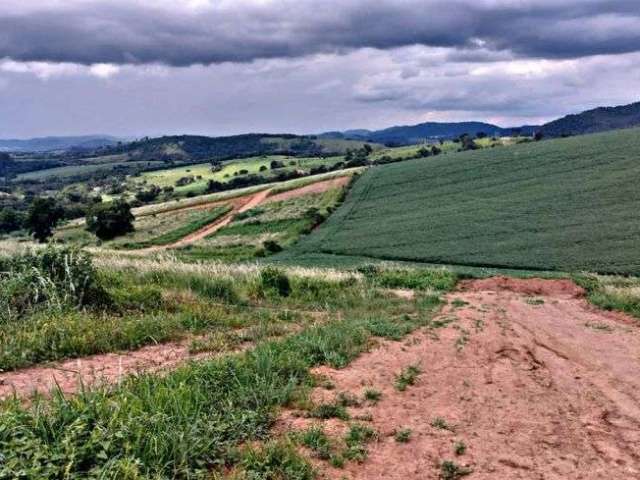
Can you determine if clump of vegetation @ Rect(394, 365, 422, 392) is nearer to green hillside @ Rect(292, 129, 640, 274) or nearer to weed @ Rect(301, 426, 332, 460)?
weed @ Rect(301, 426, 332, 460)

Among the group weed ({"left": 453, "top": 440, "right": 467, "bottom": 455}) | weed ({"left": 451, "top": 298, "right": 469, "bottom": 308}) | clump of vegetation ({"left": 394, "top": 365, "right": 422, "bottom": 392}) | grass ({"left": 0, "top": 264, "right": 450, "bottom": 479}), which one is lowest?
weed ({"left": 451, "top": 298, "right": 469, "bottom": 308})

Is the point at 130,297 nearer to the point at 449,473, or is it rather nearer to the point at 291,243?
the point at 449,473

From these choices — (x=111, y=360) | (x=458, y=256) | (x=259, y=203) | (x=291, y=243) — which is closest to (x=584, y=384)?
(x=111, y=360)

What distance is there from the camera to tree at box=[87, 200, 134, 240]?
6411cm

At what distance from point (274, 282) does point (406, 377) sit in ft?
27.9

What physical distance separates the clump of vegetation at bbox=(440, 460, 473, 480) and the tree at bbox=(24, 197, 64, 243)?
238ft

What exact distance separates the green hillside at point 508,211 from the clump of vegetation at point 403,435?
1067 inches

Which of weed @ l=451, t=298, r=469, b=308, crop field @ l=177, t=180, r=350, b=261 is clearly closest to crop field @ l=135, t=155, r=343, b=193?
crop field @ l=177, t=180, r=350, b=261

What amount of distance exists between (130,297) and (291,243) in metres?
36.0

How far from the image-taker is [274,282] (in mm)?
16828

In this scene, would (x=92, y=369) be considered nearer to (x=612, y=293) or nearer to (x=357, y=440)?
(x=357, y=440)

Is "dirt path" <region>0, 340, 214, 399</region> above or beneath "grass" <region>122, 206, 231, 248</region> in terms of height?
above

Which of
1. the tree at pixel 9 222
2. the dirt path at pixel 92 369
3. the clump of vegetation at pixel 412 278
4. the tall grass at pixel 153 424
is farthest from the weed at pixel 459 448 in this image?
the tree at pixel 9 222

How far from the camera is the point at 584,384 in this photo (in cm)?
959
